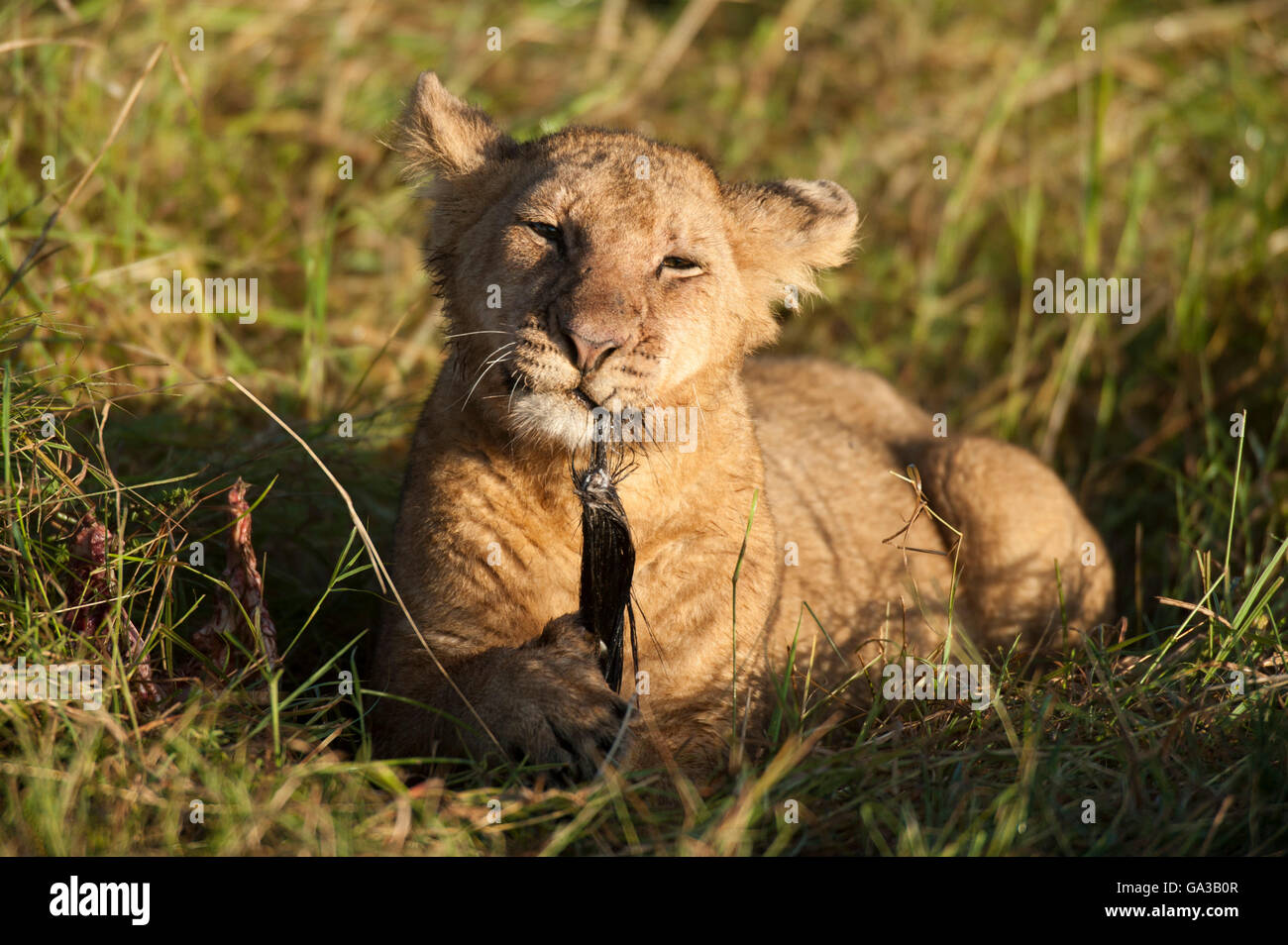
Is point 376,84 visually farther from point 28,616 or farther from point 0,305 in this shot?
point 28,616

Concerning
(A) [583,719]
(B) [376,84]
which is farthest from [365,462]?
(B) [376,84]

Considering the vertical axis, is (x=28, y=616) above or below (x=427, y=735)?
above

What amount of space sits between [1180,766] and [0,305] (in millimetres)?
4966

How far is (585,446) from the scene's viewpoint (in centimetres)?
414

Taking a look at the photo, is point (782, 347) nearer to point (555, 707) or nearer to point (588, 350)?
point (588, 350)

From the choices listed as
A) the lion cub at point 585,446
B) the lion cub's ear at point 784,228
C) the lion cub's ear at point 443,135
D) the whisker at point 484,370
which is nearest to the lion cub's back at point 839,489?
the lion cub at point 585,446

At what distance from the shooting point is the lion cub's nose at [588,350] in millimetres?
3943

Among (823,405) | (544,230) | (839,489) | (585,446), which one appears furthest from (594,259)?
(823,405)

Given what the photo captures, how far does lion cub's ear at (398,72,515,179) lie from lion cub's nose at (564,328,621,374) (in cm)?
130

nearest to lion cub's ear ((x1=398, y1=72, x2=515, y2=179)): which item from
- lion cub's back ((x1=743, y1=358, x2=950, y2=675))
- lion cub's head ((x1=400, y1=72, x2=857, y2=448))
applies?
lion cub's head ((x1=400, y1=72, x2=857, y2=448))

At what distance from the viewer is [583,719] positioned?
13.1 ft

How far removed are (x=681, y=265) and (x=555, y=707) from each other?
160 cm
